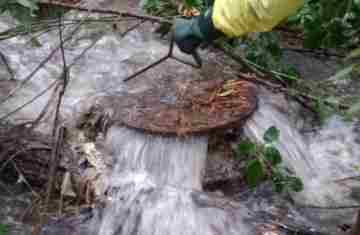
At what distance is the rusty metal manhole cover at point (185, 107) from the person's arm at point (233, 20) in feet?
0.84

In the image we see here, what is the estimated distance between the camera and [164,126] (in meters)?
2.40

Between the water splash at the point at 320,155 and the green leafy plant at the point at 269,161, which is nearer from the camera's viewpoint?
the green leafy plant at the point at 269,161

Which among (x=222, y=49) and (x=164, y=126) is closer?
(x=164, y=126)

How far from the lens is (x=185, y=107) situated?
2.50 metres

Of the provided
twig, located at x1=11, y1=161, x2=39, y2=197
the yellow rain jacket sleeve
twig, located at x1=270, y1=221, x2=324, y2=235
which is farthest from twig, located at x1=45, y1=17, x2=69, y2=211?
twig, located at x1=270, y1=221, x2=324, y2=235

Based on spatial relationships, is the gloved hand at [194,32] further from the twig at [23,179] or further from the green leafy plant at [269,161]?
the twig at [23,179]

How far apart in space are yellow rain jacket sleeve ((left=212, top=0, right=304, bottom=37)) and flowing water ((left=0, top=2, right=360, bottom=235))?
556mm

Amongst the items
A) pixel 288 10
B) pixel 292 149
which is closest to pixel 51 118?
pixel 292 149

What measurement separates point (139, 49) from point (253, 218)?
1173 mm

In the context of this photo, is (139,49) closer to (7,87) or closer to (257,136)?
(7,87)

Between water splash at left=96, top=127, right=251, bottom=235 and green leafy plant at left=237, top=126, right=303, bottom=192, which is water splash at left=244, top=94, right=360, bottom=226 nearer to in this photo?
green leafy plant at left=237, top=126, right=303, bottom=192

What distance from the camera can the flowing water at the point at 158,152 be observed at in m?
2.29

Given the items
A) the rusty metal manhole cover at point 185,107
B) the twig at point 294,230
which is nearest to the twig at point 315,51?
the rusty metal manhole cover at point 185,107

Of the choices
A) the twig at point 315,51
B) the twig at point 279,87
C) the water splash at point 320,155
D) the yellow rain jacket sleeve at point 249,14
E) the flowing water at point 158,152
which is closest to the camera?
the yellow rain jacket sleeve at point 249,14
